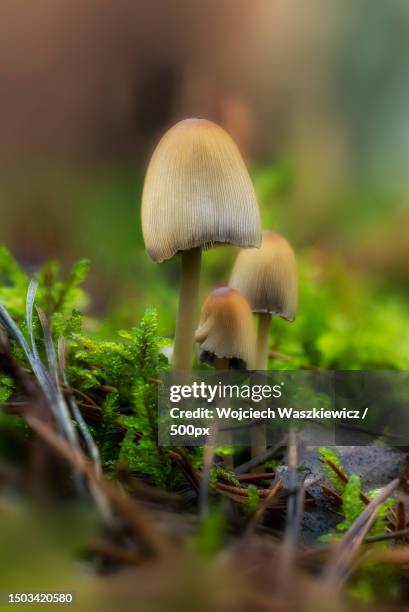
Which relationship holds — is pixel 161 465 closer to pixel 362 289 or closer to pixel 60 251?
pixel 362 289

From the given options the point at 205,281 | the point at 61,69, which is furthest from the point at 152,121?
the point at 205,281

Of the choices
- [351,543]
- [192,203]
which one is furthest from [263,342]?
[351,543]

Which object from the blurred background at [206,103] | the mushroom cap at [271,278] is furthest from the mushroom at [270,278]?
the blurred background at [206,103]

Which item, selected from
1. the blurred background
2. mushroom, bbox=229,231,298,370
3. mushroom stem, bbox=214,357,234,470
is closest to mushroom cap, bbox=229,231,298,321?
mushroom, bbox=229,231,298,370

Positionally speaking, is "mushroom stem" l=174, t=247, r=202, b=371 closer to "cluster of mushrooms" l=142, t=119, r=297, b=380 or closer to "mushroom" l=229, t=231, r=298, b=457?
"cluster of mushrooms" l=142, t=119, r=297, b=380

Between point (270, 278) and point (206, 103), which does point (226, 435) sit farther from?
point (206, 103)
